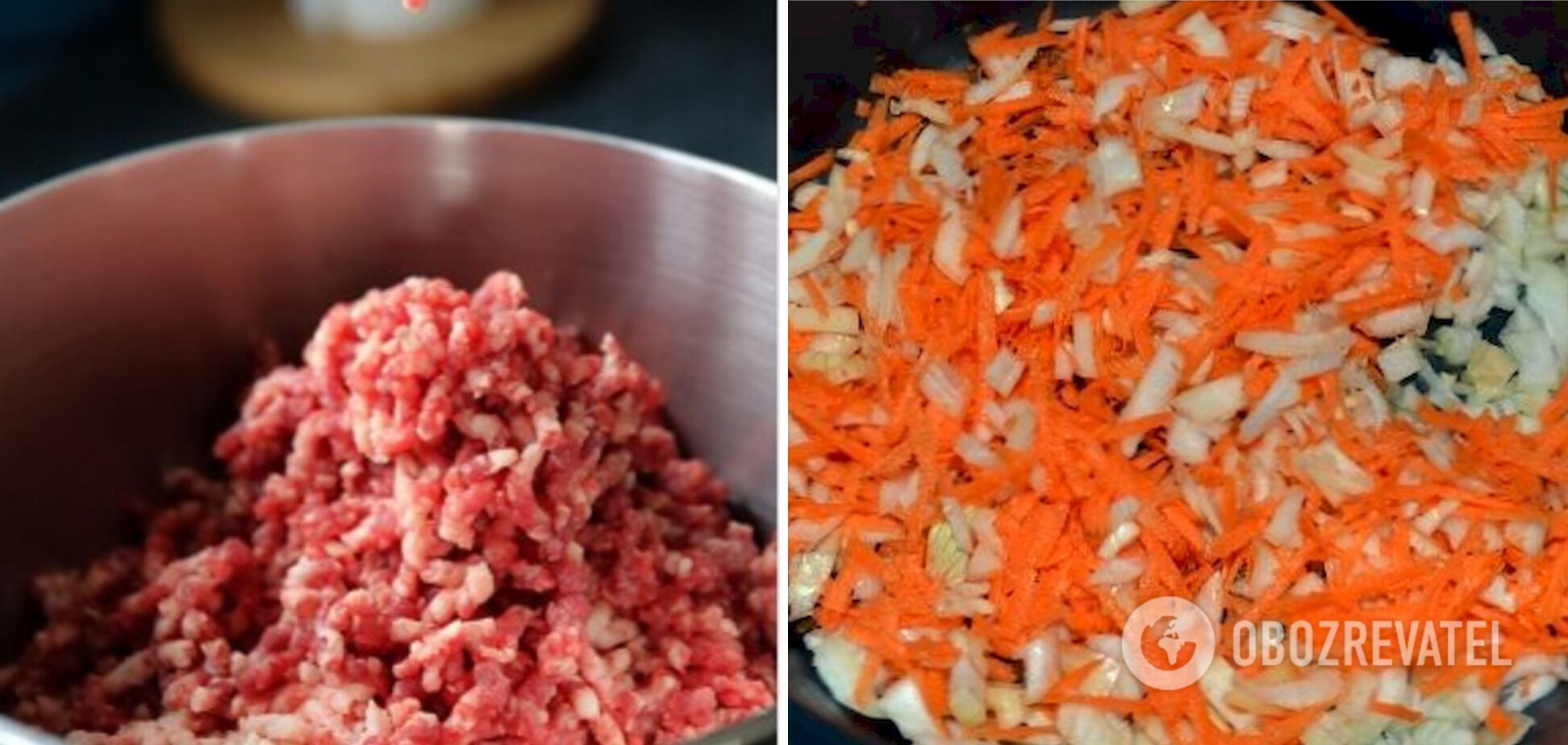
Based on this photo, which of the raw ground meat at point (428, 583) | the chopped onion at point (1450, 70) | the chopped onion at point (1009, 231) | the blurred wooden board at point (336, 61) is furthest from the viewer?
the blurred wooden board at point (336, 61)

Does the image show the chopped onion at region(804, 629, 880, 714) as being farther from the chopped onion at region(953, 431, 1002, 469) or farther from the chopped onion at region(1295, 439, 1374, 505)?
the chopped onion at region(1295, 439, 1374, 505)

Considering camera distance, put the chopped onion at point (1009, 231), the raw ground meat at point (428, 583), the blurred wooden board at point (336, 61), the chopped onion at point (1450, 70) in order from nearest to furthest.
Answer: the raw ground meat at point (428, 583) < the chopped onion at point (1009, 231) < the chopped onion at point (1450, 70) < the blurred wooden board at point (336, 61)

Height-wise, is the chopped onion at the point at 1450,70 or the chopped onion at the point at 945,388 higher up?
the chopped onion at the point at 1450,70

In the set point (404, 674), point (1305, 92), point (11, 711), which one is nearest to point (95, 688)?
point (11, 711)

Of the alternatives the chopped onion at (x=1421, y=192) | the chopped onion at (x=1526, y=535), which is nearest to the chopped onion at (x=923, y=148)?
the chopped onion at (x=1421, y=192)

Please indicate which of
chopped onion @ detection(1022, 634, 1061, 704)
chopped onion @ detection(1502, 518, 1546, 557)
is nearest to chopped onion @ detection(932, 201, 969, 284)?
chopped onion @ detection(1022, 634, 1061, 704)

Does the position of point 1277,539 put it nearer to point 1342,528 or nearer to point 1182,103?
point 1342,528

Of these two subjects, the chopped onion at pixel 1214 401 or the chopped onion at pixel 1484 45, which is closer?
the chopped onion at pixel 1214 401

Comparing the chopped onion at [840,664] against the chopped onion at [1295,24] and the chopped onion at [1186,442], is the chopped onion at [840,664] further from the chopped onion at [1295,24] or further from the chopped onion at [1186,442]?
the chopped onion at [1295,24]
